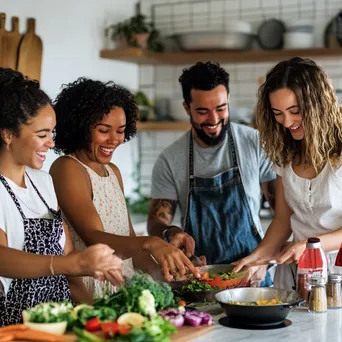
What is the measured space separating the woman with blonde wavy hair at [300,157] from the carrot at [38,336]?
0.97 m

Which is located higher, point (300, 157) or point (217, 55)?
point (217, 55)

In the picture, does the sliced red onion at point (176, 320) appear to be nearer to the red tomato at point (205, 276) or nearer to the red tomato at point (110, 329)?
the red tomato at point (110, 329)

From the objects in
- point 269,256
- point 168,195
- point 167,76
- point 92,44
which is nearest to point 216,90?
Answer: point 168,195

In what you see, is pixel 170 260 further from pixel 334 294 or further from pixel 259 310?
pixel 334 294

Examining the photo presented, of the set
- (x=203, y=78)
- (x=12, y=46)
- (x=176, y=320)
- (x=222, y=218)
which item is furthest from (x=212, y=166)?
(x=12, y=46)

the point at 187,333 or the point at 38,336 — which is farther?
the point at 187,333

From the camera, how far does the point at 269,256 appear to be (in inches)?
128

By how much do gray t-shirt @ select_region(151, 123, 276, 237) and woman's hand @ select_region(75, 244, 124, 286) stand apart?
129 centimetres

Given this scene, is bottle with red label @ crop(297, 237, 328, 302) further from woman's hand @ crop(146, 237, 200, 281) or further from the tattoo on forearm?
the tattoo on forearm

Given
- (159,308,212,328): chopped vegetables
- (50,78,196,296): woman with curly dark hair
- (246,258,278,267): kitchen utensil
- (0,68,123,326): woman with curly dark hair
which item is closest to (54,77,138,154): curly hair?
(50,78,196,296): woman with curly dark hair

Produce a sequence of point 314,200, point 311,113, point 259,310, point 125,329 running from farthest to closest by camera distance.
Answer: point 314,200
point 311,113
point 259,310
point 125,329

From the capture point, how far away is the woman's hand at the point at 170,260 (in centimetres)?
276

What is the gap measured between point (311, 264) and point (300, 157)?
575 mm

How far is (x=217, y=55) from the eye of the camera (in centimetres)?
548
